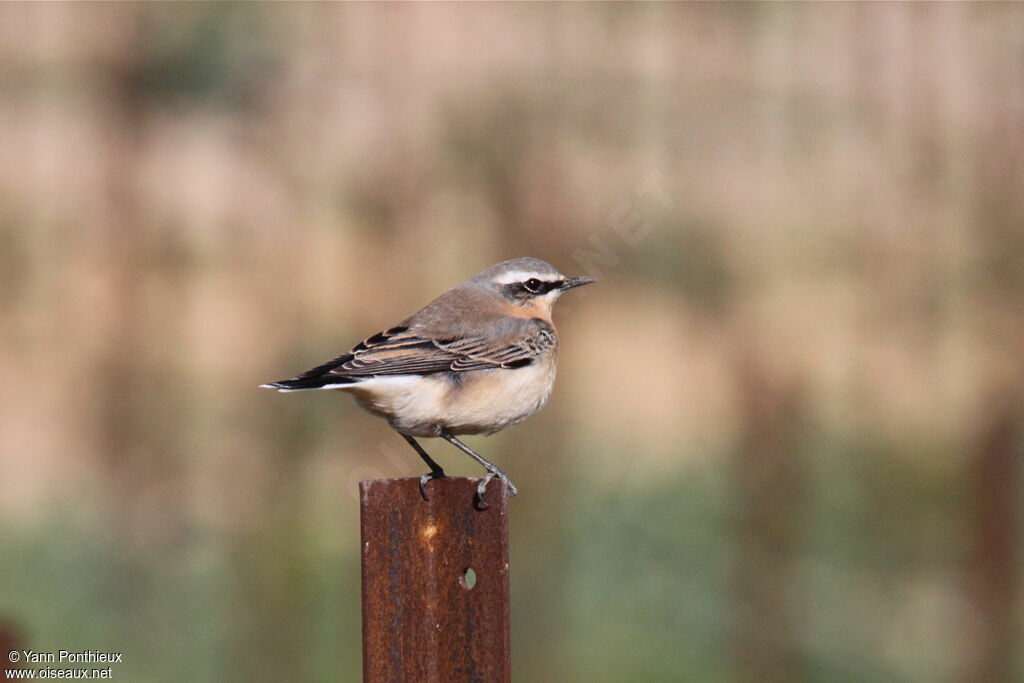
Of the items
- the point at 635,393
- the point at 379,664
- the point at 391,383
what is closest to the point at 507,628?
the point at 379,664

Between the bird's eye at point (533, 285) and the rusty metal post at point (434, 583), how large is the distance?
6.28 feet

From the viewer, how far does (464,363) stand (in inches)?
179

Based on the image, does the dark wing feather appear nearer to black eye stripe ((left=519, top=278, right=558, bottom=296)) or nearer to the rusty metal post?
black eye stripe ((left=519, top=278, right=558, bottom=296))

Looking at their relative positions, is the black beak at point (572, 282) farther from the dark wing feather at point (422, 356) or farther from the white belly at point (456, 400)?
the white belly at point (456, 400)

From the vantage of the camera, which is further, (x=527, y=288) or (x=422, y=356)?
(x=527, y=288)

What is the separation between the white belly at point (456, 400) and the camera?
168 inches

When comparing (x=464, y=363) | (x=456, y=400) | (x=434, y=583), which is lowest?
(x=434, y=583)

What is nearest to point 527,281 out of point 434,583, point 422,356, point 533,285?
point 533,285

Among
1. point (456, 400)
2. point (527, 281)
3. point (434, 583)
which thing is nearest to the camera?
point (434, 583)

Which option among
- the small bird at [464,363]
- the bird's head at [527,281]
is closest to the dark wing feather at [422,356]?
the small bird at [464,363]

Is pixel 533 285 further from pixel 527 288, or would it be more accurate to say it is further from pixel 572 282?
pixel 572 282

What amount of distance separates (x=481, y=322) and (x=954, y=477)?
231 cm

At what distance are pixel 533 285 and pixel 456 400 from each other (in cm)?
79

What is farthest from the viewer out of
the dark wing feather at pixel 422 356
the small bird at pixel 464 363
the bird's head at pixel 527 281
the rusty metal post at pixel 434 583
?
the bird's head at pixel 527 281
